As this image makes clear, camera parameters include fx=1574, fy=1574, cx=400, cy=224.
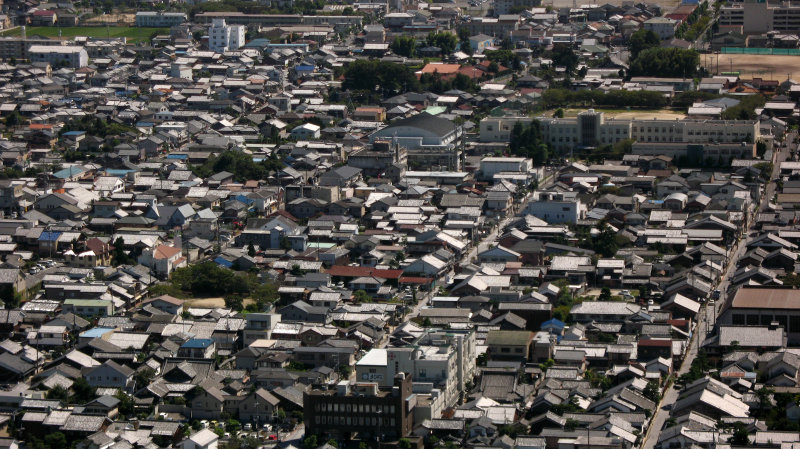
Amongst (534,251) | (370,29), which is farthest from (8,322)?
(370,29)

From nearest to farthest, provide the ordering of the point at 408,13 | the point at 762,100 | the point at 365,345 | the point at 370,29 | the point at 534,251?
the point at 365,345, the point at 534,251, the point at 762,100, the point at 370,29, the point at 408,13

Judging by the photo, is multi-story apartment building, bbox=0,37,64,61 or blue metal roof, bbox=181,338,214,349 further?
multi-story apartment building, bbox=0,37,64,61

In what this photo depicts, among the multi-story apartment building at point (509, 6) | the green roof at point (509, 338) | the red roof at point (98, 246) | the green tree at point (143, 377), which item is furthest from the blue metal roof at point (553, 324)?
the multi-story apartment building at point (509, 6)

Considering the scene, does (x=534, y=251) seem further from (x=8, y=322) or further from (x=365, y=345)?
(x=8, y=322)

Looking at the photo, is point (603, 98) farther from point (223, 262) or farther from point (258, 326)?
point (258, 326)

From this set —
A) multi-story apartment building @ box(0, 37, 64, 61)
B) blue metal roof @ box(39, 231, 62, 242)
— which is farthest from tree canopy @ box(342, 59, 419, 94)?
blue metal roof @ box(39, 231, 62, 242)

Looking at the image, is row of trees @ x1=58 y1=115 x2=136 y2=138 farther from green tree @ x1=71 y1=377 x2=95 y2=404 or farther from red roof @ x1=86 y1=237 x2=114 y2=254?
green tree @ x1=71 y1=377 x2=95 y2=404

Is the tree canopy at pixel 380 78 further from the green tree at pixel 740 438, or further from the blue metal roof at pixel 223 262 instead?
the green tree at pixel 740 438
